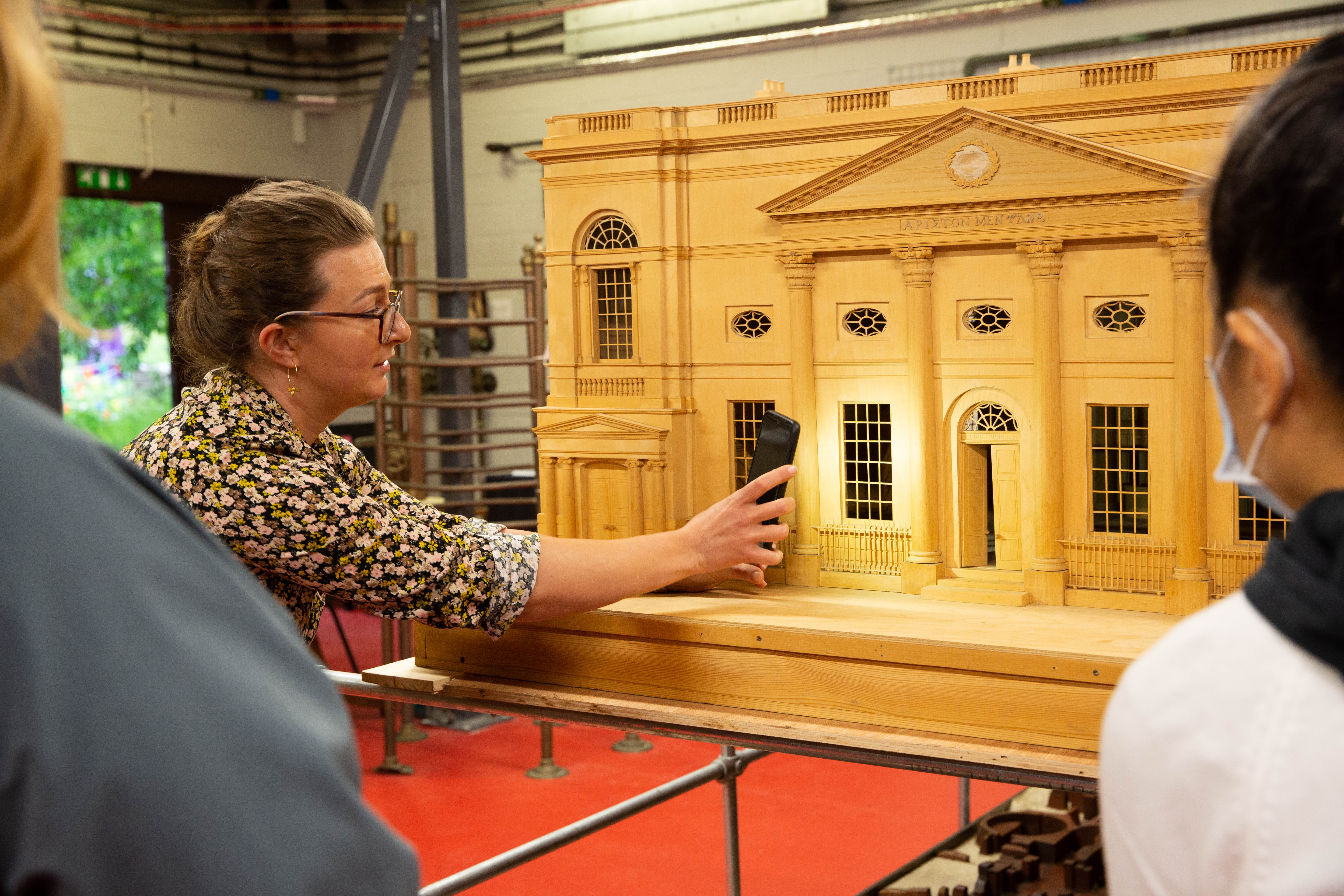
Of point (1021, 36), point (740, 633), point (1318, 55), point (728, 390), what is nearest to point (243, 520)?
point (740, 633)

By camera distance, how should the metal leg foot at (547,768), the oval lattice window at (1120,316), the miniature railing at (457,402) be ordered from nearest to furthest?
the oval lattice window at (1120,316), the metal leg foot at (547,768), the miniature railing at (457,402)

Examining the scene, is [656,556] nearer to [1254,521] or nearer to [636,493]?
[636,493]

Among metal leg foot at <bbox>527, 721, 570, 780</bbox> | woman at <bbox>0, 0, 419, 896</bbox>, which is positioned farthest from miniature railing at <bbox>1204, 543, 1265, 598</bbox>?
→ metal leg foot at <bbox>527, 721, 570, 780</bbox>

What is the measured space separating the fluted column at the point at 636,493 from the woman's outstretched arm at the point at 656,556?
480 mm

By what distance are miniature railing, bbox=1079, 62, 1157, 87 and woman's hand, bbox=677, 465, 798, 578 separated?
102cm

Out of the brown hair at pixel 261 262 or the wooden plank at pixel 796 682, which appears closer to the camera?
the wooden plank at pixel 796 682

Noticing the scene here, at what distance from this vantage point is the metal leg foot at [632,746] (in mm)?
6324

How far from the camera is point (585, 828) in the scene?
3.22 meters

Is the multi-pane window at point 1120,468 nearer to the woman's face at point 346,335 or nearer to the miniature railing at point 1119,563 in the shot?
the miniature railing at point 1119,563

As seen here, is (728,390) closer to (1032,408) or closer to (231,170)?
(1032,408)

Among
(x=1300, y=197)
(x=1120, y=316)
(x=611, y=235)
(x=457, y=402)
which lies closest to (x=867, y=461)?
(x=1120, y=316)

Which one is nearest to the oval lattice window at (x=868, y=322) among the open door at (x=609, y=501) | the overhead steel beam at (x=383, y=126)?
the open door at (x=609, y=501)

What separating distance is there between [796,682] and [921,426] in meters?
0.70

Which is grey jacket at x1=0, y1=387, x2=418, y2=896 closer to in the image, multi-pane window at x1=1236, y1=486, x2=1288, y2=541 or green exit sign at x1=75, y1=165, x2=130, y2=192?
multi-pane window at x1=1236, y1=486, x2=1288, y2=541
